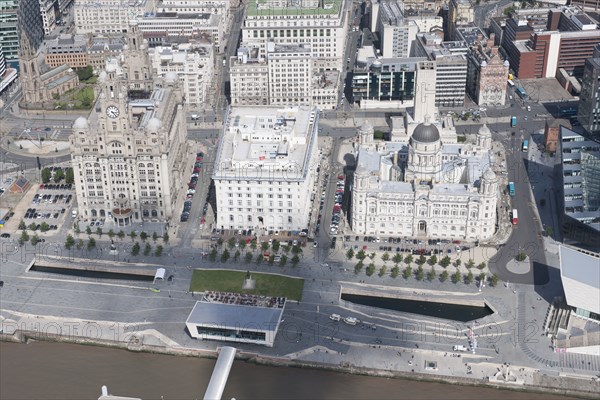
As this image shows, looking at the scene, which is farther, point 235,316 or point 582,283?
point 235,316

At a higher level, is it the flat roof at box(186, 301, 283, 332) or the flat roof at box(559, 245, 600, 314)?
the flat roof at box(559, 245, 600, 314)

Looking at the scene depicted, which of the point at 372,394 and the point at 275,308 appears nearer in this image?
the point at 372,394

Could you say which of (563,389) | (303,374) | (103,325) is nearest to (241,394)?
(303,374)

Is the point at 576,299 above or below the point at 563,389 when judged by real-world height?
above

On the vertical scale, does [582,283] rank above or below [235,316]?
above

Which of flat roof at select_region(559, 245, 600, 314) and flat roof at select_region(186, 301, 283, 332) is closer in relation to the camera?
flat roof at select_region(559, 245, 600, 314)

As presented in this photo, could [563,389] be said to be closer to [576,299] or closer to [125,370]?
[576,299]
